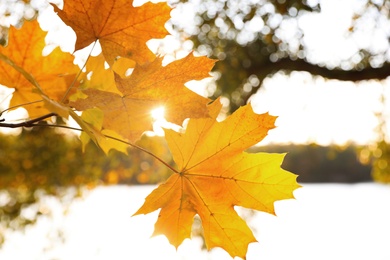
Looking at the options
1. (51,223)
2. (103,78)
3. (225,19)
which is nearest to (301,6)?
(225,19)

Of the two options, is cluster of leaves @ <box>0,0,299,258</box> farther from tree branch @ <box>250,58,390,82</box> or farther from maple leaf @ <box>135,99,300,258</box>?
tree branch @ <box>250,58,390,82</box>

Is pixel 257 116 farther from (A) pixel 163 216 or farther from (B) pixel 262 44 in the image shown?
(B) pixel 262 44

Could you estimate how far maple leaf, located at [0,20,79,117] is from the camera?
50 centimetres

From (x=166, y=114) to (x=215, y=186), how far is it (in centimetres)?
13

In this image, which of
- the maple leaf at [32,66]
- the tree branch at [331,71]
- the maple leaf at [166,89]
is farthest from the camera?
the tree branch at [331,71]

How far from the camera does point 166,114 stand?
0.41 meters

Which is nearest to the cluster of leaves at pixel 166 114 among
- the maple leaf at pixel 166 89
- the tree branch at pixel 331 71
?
the maple leaf at pixel 166 89

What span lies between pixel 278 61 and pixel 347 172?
2102cm

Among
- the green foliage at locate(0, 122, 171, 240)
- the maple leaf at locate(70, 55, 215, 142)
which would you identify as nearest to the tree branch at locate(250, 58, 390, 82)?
the green foliage at locate(0, 122, 171, 240)

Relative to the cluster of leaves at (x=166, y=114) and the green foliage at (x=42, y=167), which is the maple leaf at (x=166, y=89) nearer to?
the cluster of leaves at (x=166, y=114)

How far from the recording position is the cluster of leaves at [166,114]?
0.41 metres

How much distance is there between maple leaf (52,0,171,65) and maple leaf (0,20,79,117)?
0.20 feet

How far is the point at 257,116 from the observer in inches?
18.8

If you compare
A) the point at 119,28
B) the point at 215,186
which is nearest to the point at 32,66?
the point at 119,28
